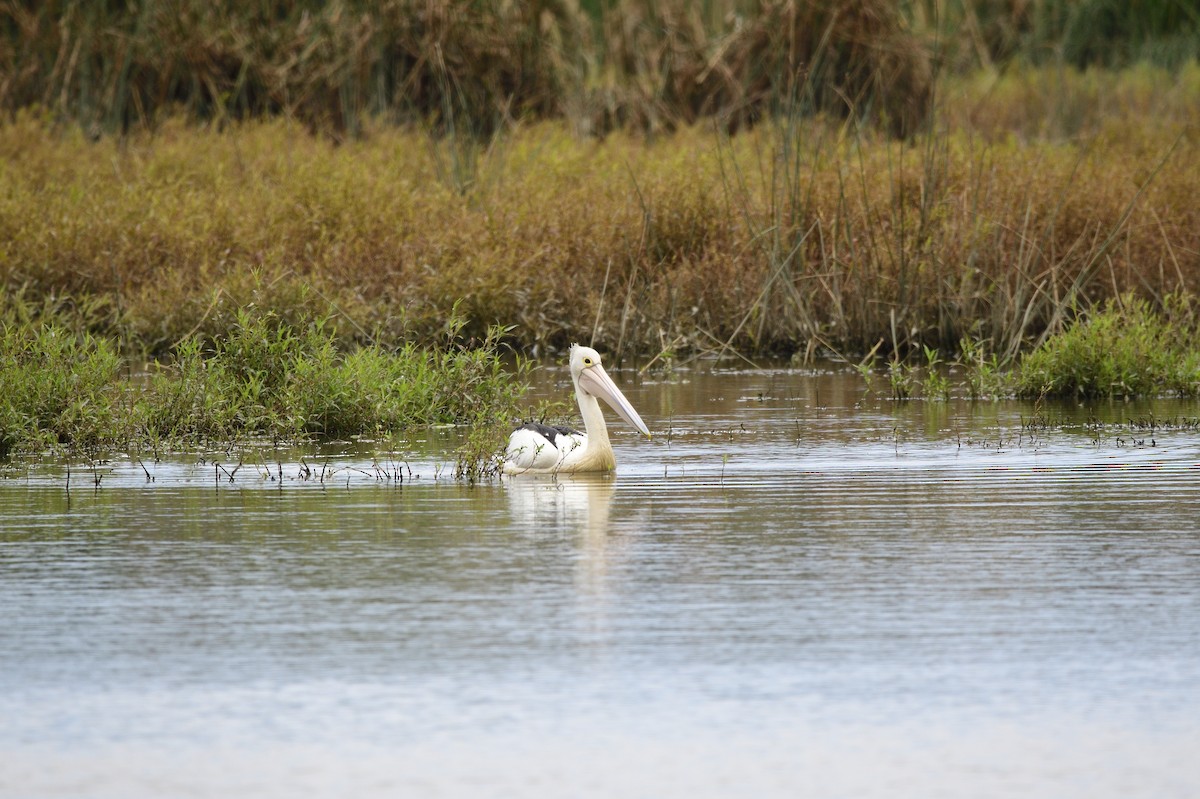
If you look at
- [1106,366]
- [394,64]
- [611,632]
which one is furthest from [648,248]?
[611,632]

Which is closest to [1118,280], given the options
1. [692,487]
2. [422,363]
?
[422,363]

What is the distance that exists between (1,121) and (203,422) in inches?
440

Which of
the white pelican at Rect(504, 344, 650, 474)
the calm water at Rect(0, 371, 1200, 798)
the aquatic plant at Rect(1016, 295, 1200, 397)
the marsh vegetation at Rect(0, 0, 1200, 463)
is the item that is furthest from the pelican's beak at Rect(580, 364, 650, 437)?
the aquatic plant at Rect(1016, 295, 1200, 397)

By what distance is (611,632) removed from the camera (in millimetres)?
5344

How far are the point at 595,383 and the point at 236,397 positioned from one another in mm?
1952

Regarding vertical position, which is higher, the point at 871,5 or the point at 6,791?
the point at 871,5

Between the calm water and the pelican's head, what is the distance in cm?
89

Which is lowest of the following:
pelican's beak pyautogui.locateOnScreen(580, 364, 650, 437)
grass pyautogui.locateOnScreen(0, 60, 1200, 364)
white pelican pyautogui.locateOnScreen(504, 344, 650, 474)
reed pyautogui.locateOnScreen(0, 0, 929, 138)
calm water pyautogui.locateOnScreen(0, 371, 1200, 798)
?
calm water pyautogui.locateOnScreen(0, 371, 1200, 798)

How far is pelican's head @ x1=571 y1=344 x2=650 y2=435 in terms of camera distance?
9.71 metres

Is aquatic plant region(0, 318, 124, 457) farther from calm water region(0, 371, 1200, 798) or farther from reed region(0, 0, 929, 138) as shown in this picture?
reed region(0, 0, 929, 138)

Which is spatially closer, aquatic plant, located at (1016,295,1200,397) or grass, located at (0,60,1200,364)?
aquatic plant, located at (1016,295,1200,397)

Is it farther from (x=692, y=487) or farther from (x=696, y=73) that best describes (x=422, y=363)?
(x=696, y=73)

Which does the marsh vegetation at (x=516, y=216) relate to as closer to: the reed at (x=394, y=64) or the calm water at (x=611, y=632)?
the reed at (x=394, y=64)

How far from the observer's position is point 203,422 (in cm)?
1004
